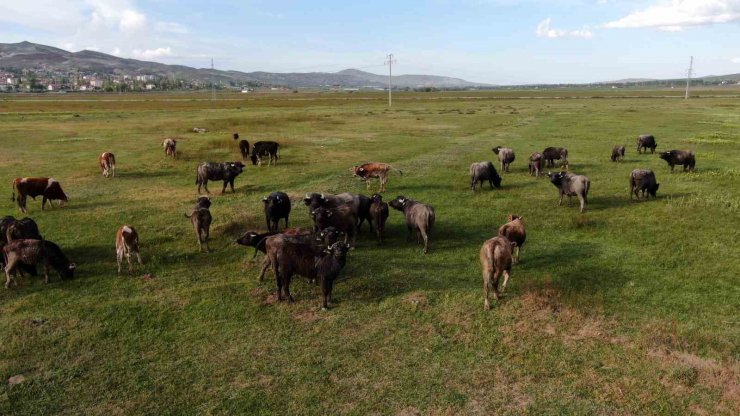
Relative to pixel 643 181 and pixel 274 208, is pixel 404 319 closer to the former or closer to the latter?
pixel 274 208

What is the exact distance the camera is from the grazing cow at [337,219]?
1493cm

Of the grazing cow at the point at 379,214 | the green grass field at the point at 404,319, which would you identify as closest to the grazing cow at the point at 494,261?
the green grass field at the point at 404,319

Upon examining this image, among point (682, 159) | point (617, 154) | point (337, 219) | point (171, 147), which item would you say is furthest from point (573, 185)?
point (171, 147)

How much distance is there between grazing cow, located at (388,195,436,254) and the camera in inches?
588

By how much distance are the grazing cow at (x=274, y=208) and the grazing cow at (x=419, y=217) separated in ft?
12.5

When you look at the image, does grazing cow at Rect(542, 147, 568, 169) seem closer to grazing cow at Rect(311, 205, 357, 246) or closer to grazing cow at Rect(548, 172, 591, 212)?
grazing cow at Rect(548, 172, 591, 212)

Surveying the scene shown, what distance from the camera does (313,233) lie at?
14.0 metres

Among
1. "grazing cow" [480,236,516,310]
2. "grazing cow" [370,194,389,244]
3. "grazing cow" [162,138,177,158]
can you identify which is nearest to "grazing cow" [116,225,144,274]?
"grazing cow" [370,194,389,244]

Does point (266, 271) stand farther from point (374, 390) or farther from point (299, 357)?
point (374, 390)

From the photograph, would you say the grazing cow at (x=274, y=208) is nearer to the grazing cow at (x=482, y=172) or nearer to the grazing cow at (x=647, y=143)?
the grazing cow at (x=482, y=172)

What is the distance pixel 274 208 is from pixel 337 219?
2.60 metres

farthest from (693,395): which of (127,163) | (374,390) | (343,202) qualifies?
(127,163)

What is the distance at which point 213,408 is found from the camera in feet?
26.1

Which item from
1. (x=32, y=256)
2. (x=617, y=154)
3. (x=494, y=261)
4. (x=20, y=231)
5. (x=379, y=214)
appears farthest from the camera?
(x=617, y=154)
